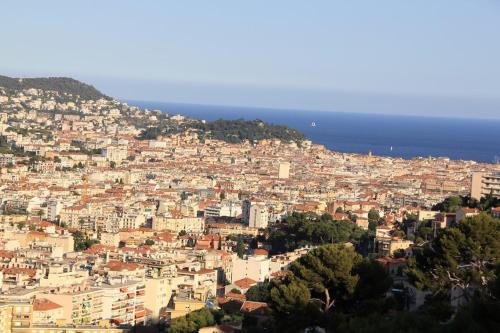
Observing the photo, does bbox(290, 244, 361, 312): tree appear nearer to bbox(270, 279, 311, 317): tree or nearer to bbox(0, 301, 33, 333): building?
bbox(270, 279, 311, 317): tree

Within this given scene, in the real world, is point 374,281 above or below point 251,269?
above

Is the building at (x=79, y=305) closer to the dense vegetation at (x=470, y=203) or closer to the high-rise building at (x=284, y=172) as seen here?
the dense vegetation at (x=470, y=203)

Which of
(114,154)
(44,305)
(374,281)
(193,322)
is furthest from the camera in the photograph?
(114,154)

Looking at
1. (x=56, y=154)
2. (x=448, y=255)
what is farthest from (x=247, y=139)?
(x=448, y=255)

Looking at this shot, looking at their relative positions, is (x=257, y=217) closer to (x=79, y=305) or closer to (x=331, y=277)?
(x=79, y=305)

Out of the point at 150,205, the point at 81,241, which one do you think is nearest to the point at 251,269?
the point at 81,241

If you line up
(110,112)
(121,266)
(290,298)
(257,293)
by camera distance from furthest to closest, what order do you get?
1. (110,112)
2. (121,266)
3. (257,293)
4. (290,298)

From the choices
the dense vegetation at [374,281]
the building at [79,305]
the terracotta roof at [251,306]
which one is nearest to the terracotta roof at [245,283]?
the building at [79,305]

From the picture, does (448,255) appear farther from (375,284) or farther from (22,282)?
(22,282)
